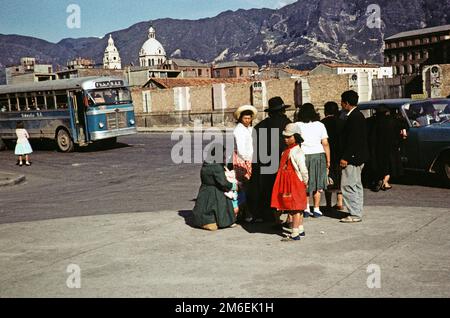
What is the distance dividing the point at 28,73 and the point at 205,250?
409 feet

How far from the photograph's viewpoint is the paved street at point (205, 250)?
5238 mm

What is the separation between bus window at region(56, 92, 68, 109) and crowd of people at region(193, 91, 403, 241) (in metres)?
15.8

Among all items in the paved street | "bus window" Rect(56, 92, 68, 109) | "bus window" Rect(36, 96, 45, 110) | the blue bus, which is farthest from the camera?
"bus window" Rect(36, 96, 45, 110)

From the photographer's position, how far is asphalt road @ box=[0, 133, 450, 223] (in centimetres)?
985

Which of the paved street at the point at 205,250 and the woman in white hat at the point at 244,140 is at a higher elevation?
the woman in white hat at the point at 244,140

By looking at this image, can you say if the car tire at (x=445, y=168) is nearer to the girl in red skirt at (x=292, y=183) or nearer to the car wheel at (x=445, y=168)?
the car wheel at (x=445, y=168)

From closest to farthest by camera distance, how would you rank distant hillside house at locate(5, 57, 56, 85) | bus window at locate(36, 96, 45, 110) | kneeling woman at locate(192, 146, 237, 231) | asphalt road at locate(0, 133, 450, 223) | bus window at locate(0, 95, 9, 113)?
kneeling woman at locate(192, 146, 237, 231) < asphalt road at locate(0, 133, 450, 223) < bus window at locate(36, 96, 45, 110) < bus window at locate(0, 95, 9, 113) < distant hillside house at locate(5, 57, 56, 85)

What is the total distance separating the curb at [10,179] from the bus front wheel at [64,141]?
7.06 metres

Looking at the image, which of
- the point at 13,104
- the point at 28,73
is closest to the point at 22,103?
the point at 13,104

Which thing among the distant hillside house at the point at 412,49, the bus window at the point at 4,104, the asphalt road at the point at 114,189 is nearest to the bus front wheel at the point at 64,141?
the asphalt road at the point at 114,189

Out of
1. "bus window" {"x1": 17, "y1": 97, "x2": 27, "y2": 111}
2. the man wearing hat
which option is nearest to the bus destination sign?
"bus window" {"x1": 17, "y1": 97, "x2": 27, "y2": 111}

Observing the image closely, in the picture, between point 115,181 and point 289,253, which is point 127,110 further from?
point 289,253

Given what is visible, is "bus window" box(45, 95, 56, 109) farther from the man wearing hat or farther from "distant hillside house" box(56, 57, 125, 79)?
"distant hillside house" box(56, 57, 125, 79)

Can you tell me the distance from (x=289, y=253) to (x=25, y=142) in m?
14.6
